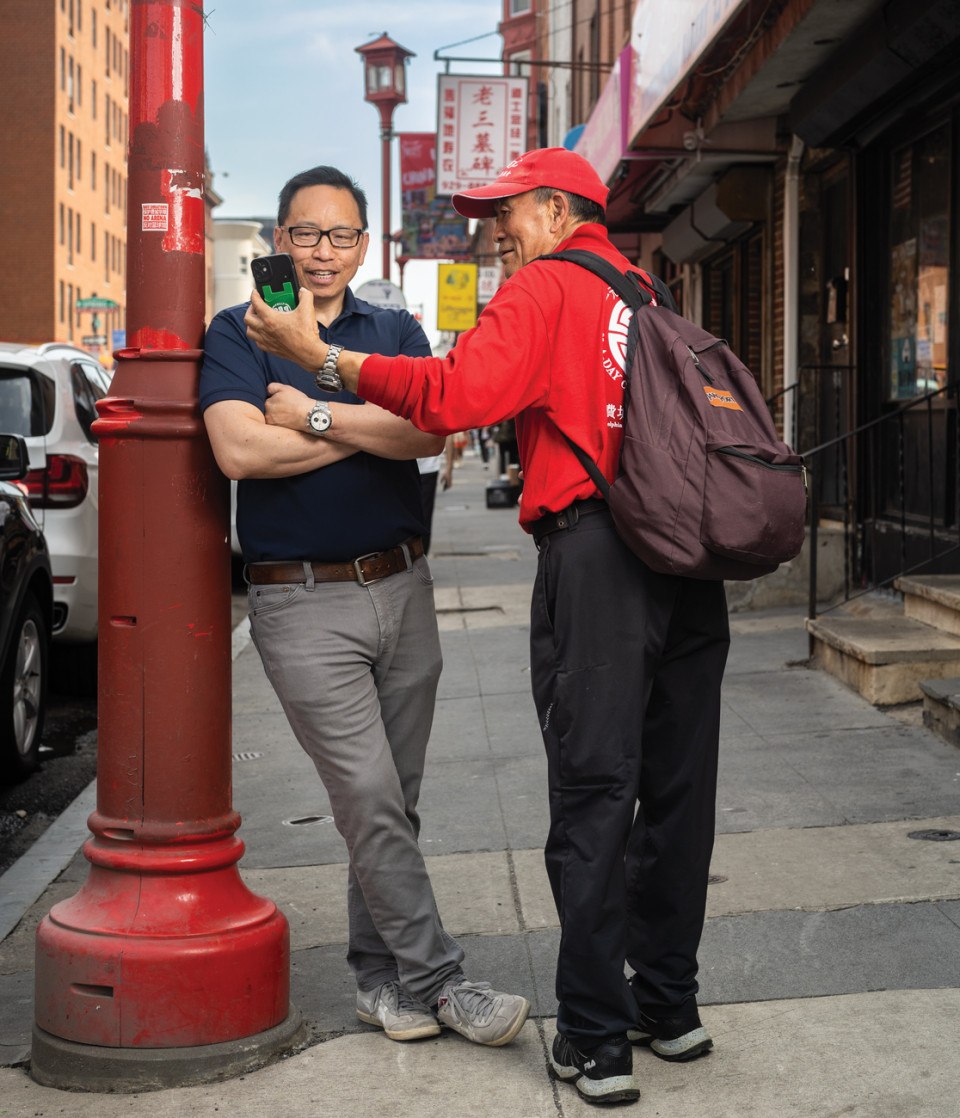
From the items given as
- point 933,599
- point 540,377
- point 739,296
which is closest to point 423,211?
point 739,296

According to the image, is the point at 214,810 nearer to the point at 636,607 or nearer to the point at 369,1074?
the point at 369,1074

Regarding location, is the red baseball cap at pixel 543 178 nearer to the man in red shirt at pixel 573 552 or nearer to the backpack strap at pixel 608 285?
the man in red shirt at pixel 573 552

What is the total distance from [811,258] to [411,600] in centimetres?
913

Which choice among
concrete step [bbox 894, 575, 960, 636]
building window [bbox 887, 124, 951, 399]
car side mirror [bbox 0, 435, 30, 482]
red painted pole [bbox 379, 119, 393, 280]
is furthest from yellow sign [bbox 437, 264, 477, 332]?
car side mirror [bbox 0, 435, 30, 482]

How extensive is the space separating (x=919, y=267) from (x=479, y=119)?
13.2 m

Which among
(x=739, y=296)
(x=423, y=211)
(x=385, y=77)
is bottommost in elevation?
(x=739, y=296)

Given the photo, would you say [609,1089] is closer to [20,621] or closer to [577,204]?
[577,204]

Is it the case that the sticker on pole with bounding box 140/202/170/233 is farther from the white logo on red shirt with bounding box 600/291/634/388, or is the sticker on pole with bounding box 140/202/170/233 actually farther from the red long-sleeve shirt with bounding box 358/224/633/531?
the white logo on red shirt with bounding box 600/291/634/388

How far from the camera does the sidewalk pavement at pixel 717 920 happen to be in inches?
132

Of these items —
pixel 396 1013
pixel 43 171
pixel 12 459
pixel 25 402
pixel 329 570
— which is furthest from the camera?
pixel 43 171

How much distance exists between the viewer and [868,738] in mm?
6738

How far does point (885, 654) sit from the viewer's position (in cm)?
732

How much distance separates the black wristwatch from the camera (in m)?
3.43

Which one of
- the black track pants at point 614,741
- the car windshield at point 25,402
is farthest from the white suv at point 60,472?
the black track pants at point 614,741
